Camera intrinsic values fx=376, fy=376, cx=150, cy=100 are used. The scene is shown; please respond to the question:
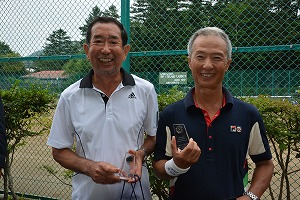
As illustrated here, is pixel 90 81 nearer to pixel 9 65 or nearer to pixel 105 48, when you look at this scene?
pixel 105 48

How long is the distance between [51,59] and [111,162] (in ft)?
10.3

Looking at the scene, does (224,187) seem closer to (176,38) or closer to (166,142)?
(166,142)

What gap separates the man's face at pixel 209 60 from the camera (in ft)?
6.72

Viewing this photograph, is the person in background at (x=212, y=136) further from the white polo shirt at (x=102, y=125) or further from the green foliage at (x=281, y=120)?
the green foliage at (x=281, y=120)

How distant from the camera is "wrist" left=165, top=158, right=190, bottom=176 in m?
1.90

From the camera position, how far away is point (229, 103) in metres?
2.08

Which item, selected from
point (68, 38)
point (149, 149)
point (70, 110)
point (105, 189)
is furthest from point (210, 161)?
point (68, 38)

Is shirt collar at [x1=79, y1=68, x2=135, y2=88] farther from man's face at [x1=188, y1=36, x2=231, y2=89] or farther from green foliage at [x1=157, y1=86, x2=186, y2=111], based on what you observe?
green foliage at [x1=157, y1=86, x2=186, y2=111]

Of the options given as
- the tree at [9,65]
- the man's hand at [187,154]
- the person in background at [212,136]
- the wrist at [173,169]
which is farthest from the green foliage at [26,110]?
the man's hand at [187,154]

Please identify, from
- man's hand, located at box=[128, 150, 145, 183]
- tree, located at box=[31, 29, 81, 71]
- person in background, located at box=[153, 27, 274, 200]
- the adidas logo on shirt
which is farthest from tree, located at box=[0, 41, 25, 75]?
person in background, located at box=[153, 27, 274, 200]

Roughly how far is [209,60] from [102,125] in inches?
30.3

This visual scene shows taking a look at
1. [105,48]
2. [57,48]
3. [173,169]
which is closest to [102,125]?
[105,48]

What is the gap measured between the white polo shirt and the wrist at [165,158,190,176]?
1.40ft

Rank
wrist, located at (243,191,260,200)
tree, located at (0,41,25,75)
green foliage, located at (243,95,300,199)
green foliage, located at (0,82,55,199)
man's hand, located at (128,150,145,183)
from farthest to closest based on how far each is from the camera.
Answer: tree, located at (0,41,25,75), green foliage, located at (0,82,55,199), green foliage, located at (243,95,300,199), man's hand, located at (128,150,145,183), wrist, located at (243,191,260,200)
